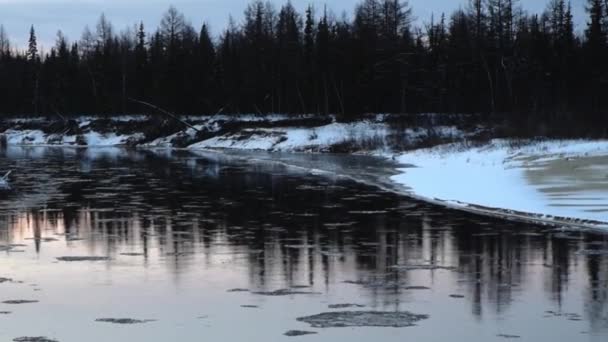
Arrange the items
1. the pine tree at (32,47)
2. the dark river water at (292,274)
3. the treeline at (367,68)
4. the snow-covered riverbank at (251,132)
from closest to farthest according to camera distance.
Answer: the dark river water at (292,274), the snow-covered riverbank at (251,132), the treeline at (367,68), the pine tree at (32,47)

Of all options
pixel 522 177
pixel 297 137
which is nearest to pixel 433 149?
pixel 522 177

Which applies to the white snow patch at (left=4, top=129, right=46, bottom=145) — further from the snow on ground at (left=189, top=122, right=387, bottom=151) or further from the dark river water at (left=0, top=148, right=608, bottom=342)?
the dark river water at (left=0, top=148, right=608, bottom=342)

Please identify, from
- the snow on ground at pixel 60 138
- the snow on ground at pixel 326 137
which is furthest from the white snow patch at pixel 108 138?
the snow on ground at pixel 326 137

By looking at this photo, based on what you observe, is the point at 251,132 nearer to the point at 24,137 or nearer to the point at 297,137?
the point at 297,137

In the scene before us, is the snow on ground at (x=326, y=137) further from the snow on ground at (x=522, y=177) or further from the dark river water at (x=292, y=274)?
the dark river water at (x=292, y=274)

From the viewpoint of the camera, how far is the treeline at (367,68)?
74125 millimetres

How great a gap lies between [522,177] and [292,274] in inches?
636

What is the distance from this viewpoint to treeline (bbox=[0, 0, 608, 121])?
7412 cm

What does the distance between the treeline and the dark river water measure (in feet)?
159

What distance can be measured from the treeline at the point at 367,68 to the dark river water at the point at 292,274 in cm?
4840

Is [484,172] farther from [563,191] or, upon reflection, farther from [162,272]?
[162,272]

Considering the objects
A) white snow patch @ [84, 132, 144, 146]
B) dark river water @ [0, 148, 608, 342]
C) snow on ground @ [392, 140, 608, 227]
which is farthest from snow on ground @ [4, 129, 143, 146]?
dark river water @ [0, 148, 608, 342]

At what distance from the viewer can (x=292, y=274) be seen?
35.8 ft

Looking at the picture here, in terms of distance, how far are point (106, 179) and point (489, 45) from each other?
5386 centimetres
